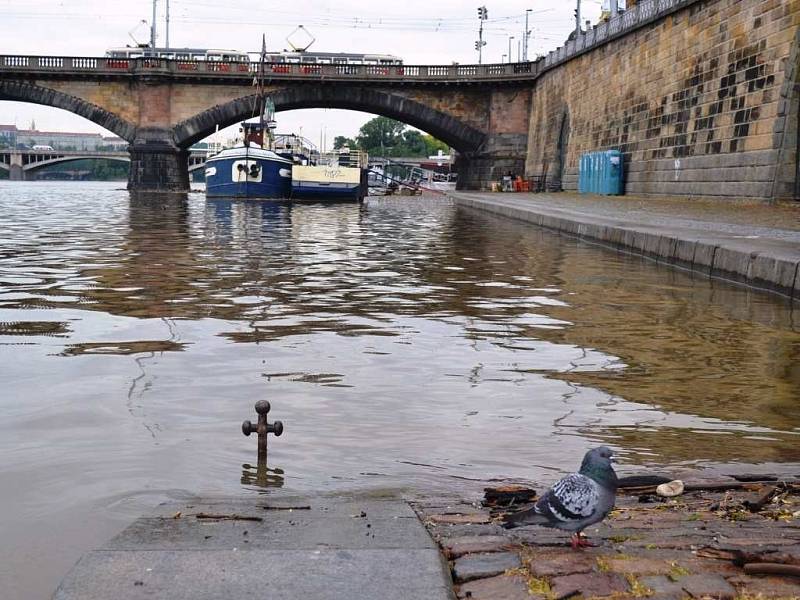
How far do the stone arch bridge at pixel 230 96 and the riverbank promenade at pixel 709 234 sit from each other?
92.5 feet

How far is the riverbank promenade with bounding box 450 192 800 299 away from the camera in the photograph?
A: 1028cm

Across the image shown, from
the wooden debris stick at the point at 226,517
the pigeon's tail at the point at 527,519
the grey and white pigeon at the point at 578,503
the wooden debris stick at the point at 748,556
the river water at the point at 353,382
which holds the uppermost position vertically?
the grey and white pigeon at the point at 578,503

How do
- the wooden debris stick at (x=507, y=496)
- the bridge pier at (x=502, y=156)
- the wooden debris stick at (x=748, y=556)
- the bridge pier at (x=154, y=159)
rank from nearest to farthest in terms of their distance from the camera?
1. the wooden debris stick at (x=748, y=556)
2. the wooden debris stick at (x=507, y=496)
3. the bridge pier at (x=154, y=159)
4. the bridge pier at (x=502, y=156)

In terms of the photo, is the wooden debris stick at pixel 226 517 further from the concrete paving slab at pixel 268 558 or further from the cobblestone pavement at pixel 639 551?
the cobblestone pavement at pixel 639 551

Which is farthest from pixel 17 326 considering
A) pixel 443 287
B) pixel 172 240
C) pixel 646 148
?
pixel 646 148

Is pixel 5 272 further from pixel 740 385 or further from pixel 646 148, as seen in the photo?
pixel 646 148

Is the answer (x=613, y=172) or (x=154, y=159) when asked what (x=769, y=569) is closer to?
(x=613, y=172)

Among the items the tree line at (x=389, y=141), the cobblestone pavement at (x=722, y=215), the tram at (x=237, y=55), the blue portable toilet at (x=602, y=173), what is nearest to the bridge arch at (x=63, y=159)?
the tram at (x=237, y=55)

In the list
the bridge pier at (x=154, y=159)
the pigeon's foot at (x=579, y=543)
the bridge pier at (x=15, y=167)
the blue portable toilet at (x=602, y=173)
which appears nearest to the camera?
the pigeon's foot at (x=579, y=543)

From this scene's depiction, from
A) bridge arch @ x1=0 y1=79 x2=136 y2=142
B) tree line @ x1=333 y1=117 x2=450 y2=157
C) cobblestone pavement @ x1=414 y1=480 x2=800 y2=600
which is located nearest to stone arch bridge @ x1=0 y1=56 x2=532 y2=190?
bridge arch @ x1=0 y1=79 x2=136 y2=142

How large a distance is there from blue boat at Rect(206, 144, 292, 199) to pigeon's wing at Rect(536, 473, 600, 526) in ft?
119

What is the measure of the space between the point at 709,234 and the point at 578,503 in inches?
444

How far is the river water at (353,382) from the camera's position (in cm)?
399

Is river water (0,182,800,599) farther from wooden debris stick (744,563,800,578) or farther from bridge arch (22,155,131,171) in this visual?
bridge arch (22,155,131,171)
